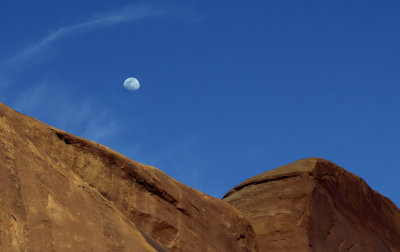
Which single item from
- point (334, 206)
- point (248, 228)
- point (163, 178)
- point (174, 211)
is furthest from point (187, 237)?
point (334, 206)

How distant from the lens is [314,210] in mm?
19406

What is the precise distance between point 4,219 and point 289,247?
11539 millimetres

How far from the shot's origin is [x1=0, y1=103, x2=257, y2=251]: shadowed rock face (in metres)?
8.74

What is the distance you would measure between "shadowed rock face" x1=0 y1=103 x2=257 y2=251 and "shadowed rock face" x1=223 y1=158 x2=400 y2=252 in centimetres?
291

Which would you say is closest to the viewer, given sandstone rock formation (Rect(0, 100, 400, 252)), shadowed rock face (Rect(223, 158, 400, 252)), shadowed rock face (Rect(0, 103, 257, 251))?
shadowed rock face (Rect(0, 103, 257, 251))

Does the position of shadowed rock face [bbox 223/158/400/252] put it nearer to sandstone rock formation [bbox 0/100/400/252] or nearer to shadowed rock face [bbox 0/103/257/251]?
sandstone rock formation [bbox 0/100/400/252]

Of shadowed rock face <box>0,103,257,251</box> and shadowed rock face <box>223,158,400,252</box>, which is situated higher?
shadowed rock face <box>223,158,400,252</box>

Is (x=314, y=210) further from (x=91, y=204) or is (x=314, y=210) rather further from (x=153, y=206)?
(x=91, y=204)

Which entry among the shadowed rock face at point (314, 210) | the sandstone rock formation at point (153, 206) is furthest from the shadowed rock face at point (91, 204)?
the shadowed rock face at point (314, 210)

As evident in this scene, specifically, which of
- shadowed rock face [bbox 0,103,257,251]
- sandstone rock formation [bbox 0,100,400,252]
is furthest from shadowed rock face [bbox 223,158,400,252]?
shadowed rock face [bbox 0,103,257,251]

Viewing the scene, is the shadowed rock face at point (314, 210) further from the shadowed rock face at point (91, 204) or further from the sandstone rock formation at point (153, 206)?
the shadowed rock face at point (91, 204)

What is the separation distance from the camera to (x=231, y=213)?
15.8 metres

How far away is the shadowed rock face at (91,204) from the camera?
874 centimetres

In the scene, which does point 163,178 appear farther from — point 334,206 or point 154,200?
point 334,206
